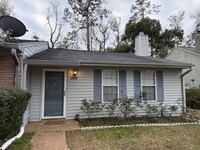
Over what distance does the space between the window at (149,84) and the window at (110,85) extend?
1297mm

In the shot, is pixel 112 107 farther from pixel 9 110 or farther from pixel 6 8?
pixel 6 8

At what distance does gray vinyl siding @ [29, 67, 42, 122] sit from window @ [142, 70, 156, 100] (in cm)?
433

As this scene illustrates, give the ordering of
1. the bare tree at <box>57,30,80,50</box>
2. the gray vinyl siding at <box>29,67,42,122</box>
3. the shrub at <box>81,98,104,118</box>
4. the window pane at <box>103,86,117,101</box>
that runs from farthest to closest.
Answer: the bare tree at <box>57,30,80,50</box> < the window pane at <box>103,86,117,101</box> < the shrub at <box>81,98,104,118</box> < the gray vinyl siding at <box>29,67,42,122</box>

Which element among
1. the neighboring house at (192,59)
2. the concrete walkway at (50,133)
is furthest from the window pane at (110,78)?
the neighboring house at (192,59)

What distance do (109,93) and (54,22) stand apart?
13938 millimetres

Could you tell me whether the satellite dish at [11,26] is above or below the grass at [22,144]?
above

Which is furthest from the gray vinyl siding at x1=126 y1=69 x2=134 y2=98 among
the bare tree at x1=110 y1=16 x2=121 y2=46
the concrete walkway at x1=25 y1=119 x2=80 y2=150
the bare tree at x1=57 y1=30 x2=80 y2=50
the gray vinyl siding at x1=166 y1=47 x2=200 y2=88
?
the bare tree at x1=110 y1=16 x2=121 y2=46

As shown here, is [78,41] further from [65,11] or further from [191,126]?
[191,126]

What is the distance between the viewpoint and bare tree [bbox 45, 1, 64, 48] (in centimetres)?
1762

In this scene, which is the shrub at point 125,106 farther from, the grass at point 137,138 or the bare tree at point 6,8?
the bare tree at point 6,8

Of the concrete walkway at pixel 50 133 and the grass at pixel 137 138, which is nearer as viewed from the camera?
the concrete walkway at pixel 50 133

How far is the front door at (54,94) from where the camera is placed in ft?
20.5

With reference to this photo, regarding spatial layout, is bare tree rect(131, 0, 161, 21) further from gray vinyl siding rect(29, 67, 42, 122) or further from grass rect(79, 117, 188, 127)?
gray vinyl siding rect(29, 67, 42, 122)

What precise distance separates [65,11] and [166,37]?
11.6 metres
